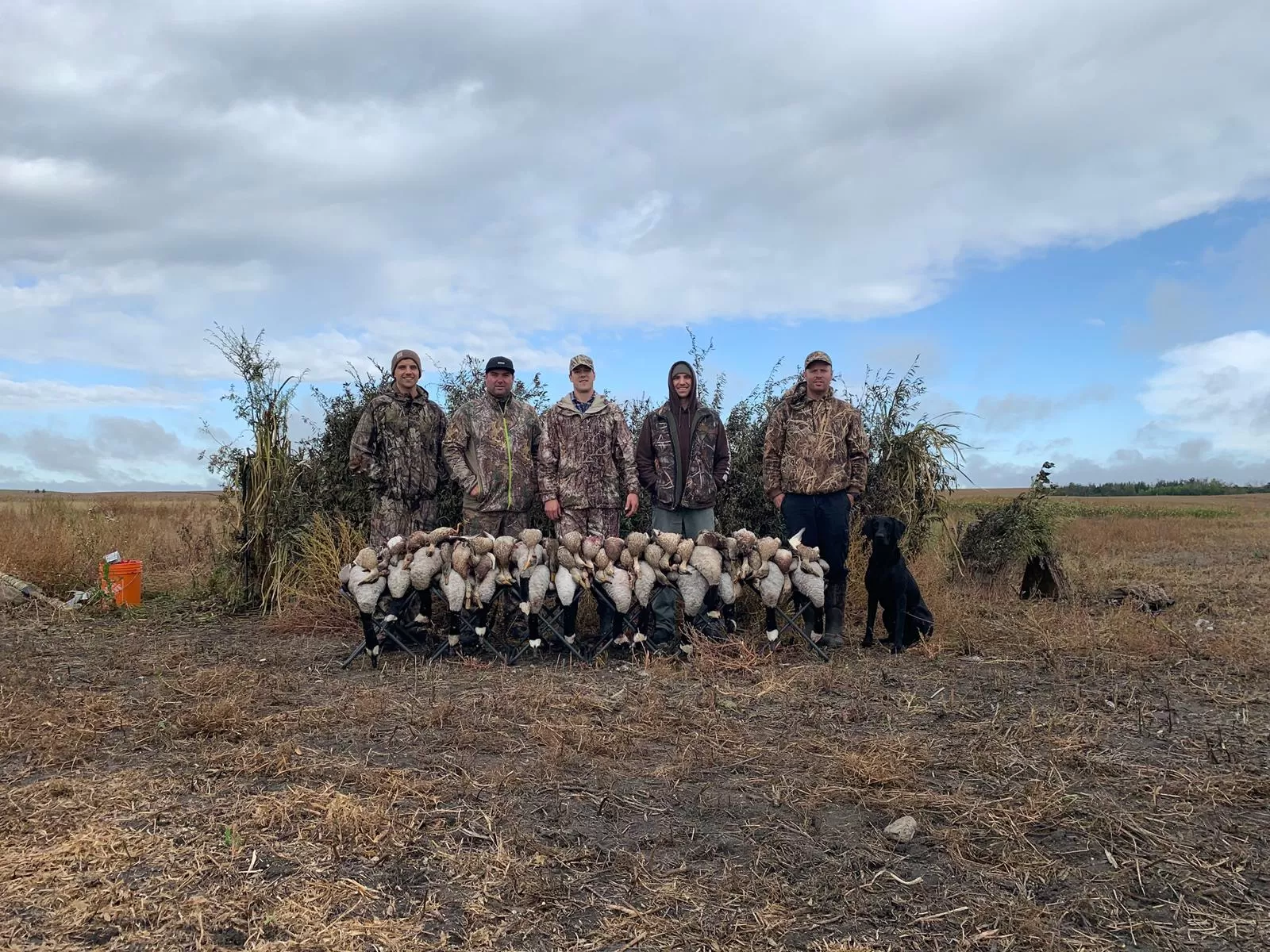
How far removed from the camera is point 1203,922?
113 inches

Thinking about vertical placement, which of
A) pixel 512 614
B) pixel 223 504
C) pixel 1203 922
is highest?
pixel 223 504

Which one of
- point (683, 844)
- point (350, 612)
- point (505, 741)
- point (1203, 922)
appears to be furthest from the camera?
point (350, 612)

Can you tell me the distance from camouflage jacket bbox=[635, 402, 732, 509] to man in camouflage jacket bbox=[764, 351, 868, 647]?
1.54 ft

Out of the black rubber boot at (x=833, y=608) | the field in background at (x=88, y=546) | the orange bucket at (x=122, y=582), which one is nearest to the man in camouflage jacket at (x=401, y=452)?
the field in background at (x=88, y=546)

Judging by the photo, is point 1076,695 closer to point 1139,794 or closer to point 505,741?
point 1139,794

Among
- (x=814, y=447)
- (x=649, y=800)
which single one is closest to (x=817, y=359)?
(x=814, y=447)

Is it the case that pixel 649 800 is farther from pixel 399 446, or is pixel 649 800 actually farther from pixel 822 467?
pixel 399 446

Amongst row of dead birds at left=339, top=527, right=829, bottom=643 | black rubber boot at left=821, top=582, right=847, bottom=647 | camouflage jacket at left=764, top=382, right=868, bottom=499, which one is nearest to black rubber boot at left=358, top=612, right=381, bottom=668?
row of dead birds at left=339, top=527, right=829, bottom=643

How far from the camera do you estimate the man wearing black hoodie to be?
721cm

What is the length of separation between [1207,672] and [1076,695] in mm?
1458

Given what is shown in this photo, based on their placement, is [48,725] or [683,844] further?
[48,725]

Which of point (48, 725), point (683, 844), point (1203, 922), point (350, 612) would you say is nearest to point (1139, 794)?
point (1203, 922)

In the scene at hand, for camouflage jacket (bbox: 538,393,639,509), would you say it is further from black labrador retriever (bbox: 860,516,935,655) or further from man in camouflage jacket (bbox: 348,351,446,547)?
black labrador retriever (bbox: 860,516,935,655)

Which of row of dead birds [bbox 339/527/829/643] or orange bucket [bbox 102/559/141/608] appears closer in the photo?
row of dead birds [bbox 339/527/829/643]
